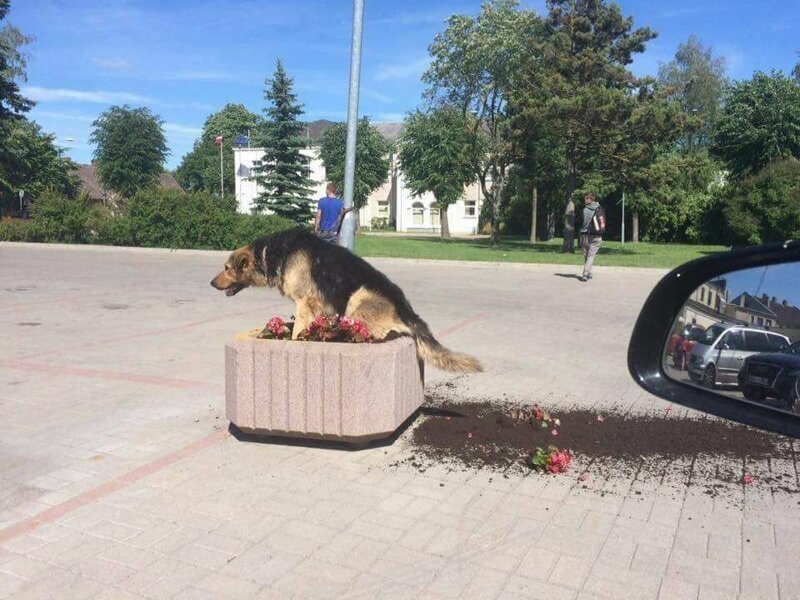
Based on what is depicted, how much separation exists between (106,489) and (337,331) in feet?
6.06

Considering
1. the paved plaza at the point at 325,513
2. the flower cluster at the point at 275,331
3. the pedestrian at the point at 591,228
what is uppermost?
the pedestrian at the point at 591,228

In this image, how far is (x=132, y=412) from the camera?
6.06m

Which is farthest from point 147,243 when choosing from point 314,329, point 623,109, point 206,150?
point 206,150

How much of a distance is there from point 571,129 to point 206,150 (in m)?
85.1

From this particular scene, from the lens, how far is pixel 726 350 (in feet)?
7.06

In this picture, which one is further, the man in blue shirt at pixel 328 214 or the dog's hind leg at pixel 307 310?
the man in blue shirt at pixel 328 214

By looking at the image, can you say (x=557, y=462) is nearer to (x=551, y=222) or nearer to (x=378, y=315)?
(x=378, y=315)

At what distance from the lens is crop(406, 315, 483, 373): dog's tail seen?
521 cm

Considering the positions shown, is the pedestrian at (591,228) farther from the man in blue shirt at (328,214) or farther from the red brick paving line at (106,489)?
the red brick paving line at (106,489)

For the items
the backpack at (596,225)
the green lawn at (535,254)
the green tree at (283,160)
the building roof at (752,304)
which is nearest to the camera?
the building roof at (752,304)

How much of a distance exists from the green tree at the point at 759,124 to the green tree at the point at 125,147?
3883 centimetres

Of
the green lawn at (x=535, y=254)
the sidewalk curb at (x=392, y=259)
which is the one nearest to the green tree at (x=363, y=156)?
the green lawn at (x=535, y=254)

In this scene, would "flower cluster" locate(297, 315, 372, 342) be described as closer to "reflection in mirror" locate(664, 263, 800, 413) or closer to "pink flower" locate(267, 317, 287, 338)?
"pink flower" locate(267, 317, 287, 338)

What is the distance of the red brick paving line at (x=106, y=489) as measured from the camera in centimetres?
379
